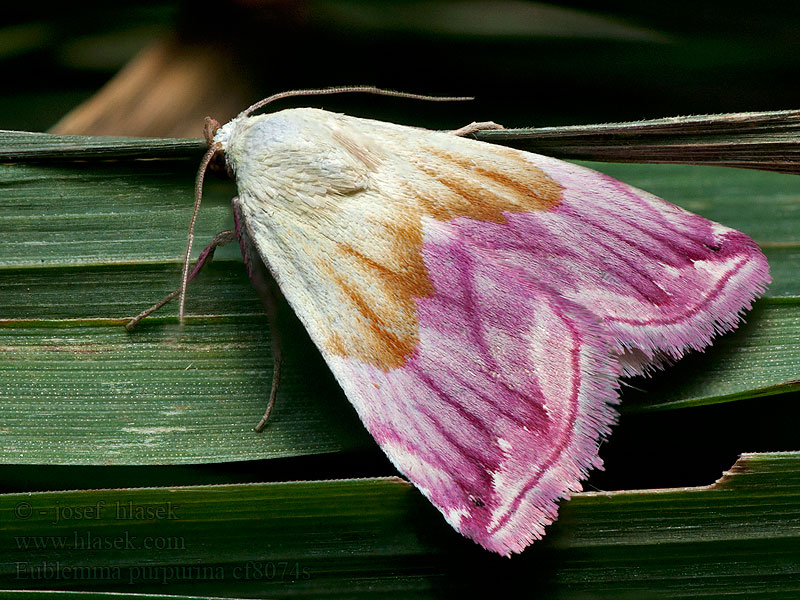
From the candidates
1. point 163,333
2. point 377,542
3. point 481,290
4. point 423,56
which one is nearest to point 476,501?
point 377,542

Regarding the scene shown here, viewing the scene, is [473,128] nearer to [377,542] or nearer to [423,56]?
[423,56]

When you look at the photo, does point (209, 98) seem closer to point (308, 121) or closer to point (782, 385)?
point (308, 121)

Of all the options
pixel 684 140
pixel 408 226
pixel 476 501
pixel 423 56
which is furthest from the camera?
pixel 423 56

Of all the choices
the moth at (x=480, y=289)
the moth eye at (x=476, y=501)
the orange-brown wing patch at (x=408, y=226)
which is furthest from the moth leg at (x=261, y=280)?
the moth eye at (x=476, y=501)

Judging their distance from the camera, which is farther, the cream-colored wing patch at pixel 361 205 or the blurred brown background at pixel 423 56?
the blurred brown background at pixel 423 56

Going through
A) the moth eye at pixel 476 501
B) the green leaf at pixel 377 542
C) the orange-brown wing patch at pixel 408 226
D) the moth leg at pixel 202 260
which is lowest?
the green leaf at pixel 377 542

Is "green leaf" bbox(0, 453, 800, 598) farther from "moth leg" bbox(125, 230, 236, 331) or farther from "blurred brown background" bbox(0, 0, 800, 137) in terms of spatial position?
"blurred brown background" bbox(0, 0, 800, 137)

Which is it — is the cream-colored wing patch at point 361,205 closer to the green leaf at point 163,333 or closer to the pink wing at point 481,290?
the pink wing at point 481,290

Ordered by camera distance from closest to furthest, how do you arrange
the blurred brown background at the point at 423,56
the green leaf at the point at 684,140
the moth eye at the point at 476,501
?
the moth eye at the point at 476,501, the green leaf at the point at 684,140, the blurred brown background at the point at 423,56
